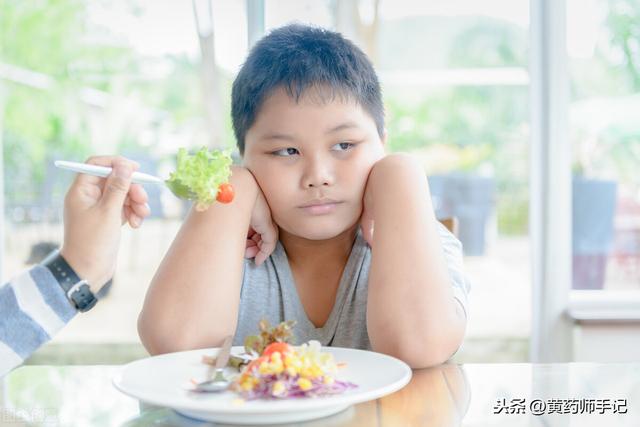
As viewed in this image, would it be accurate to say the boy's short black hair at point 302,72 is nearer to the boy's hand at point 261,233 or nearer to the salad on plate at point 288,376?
the boy's hand at point 261,233

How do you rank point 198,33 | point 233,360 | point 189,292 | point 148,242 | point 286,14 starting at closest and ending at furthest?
point 233,360 → point 189,292 → point 286,14 → point 198,33 → point 148,242

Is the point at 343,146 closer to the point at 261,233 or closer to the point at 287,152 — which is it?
the point at 287,152

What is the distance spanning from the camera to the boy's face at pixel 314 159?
50.3 inches

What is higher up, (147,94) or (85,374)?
(147,94)

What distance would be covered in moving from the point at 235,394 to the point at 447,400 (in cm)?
24

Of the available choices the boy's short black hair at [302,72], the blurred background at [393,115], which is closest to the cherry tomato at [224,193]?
the boy's short black hair at [302,72]

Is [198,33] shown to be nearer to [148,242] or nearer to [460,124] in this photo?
[148,242]

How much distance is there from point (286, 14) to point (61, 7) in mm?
1110

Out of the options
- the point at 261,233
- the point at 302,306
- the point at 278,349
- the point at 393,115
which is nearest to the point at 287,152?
the point at 261,233

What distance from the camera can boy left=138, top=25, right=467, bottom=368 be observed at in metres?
1.13

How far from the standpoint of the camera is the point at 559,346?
3.18 meters

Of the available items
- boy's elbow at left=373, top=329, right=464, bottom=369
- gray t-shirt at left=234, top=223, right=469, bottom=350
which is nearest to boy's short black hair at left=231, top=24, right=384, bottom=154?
gray t-shirt at left=234, top=223, right=469, bottom=350

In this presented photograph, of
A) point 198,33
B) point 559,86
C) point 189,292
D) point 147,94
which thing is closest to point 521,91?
point 559,86

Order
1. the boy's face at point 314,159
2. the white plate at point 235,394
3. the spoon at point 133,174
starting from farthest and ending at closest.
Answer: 1. the boy's face at point 314,159
2. the spoon at point 133,174
3. the white plate at point 235,394
